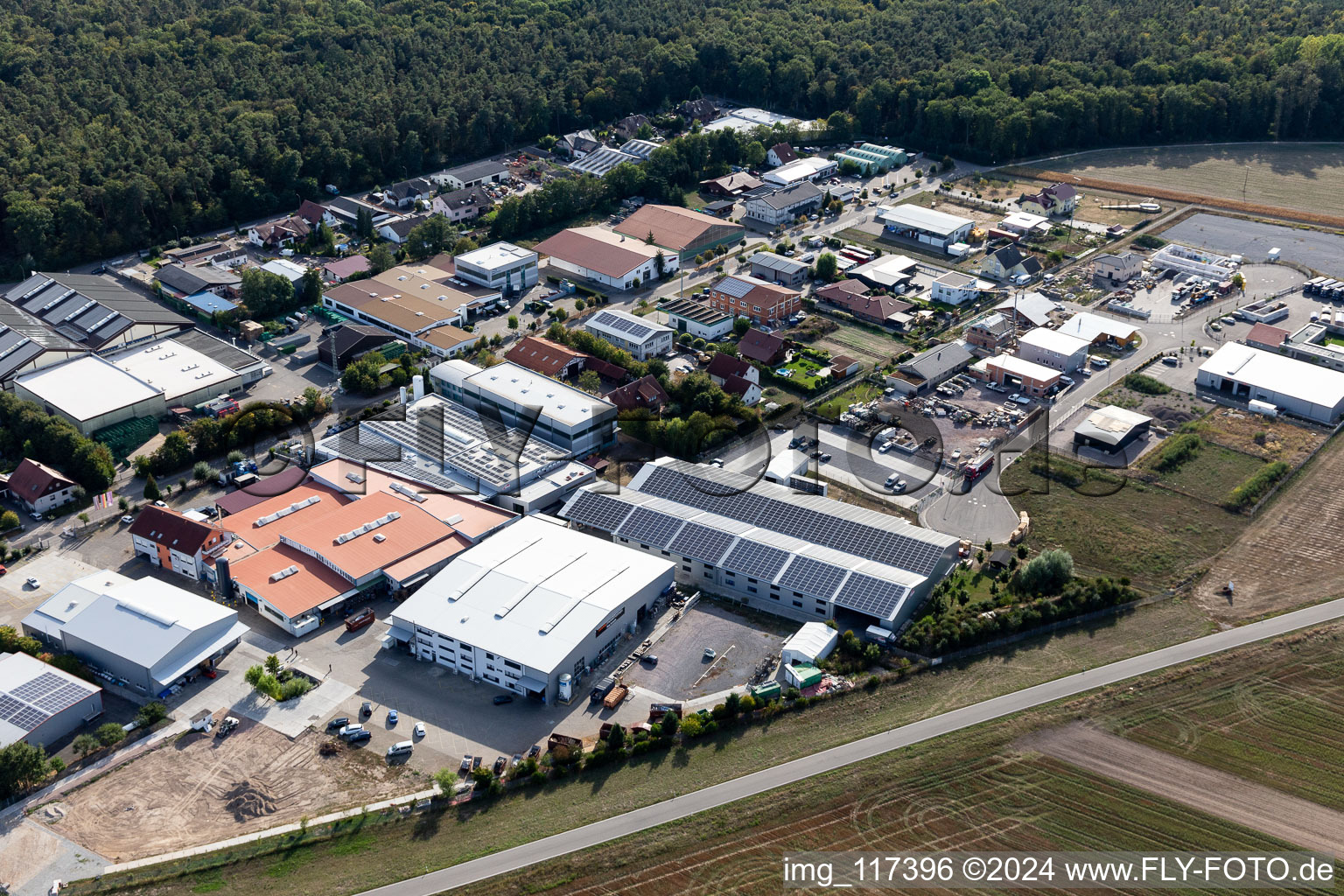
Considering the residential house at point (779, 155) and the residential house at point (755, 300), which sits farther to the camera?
the residential house at point (779, 155)

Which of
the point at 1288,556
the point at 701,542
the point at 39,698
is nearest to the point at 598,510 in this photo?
the point at 701,542

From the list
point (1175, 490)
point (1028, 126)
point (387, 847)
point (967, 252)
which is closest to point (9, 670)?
point (387, 847)

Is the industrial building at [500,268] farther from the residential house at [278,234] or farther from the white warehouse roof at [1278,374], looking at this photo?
the white warehouse roof at [1278,374]

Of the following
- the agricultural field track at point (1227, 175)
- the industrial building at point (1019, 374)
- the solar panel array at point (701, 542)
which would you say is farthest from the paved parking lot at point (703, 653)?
the agricultural field track at point (1227, 175)

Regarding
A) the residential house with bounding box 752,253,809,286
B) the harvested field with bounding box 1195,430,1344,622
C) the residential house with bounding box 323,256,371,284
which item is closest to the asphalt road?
the harvested field with bounding box 1195,430,1344,622

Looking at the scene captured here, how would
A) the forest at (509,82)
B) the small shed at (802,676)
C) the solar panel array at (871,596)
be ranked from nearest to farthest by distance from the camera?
the small shed at (802,676)
the solar panel array at (871,596)
the forest at (509,82)

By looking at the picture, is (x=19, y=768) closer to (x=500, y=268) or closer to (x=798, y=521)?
(x=798, y=521)
